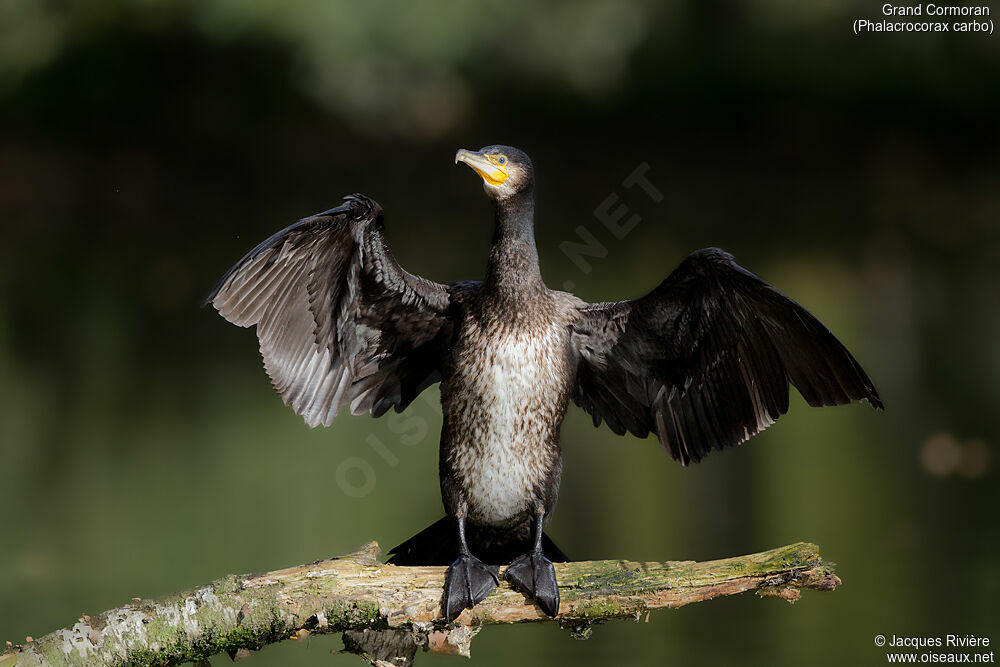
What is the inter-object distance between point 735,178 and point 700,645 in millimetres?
6218

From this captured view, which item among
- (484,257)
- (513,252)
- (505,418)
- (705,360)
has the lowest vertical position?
(505,418)

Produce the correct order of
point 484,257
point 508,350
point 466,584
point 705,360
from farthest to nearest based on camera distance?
point 484,257 < point 705,360 < point 508,350 < point 466,584

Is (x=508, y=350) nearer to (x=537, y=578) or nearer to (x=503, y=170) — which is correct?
(x=503, y=170)

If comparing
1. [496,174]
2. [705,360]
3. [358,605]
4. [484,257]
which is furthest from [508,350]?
[484,257]

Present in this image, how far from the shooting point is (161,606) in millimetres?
2701

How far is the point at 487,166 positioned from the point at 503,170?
0.06 m

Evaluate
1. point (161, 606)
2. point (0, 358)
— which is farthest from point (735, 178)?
point (161, 606)

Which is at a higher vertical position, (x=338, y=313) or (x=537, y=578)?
(x=338, y=313)

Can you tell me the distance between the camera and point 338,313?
321 cm

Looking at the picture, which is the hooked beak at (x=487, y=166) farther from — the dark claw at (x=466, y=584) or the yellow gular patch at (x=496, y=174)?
the dark claw at (x=466, y=584)

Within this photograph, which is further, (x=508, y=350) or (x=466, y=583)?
(x=508, y=350)

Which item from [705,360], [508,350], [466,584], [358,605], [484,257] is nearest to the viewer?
[358,605]

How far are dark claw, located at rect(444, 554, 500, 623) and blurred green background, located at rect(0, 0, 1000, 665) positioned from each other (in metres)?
3.11

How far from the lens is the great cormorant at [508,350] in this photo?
292cm
